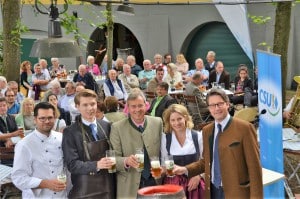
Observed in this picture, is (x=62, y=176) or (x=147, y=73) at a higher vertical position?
(x=147, y=73)

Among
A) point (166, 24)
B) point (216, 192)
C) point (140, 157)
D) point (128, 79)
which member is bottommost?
point (216, 192)

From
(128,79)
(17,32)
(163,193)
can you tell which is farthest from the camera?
(128,79)

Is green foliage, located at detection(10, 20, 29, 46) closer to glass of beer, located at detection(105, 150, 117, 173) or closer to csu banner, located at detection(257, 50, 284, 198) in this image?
csu banner, located at detection(257, 50, 284, 198)

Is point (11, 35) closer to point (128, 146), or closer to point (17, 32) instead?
point (17, 32)

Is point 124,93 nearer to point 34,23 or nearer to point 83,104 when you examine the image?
point 83,104

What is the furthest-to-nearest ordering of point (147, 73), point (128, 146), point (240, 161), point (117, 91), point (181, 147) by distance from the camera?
point (147, 73) → point (117, 91) → point (181, 147) → point (128, 146) → point (240, 161)

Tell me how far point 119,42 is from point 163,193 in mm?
18516

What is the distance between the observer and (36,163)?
3875 millimetres

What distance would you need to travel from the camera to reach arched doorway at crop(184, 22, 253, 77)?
1680cm

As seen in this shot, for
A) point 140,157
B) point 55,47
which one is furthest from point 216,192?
point 55,47

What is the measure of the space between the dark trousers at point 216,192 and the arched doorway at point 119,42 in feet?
52.7

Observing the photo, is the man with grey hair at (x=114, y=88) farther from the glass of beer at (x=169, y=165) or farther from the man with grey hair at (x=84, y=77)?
the glass of beer at (x=169, y=165)

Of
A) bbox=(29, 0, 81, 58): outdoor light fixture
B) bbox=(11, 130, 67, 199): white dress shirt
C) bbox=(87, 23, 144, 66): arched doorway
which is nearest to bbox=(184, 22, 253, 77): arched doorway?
bbox=(87, 23, 144, 66): arched doorway

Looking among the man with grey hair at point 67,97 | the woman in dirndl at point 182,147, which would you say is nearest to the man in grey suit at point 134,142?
the woman in dirndl at point 182,147
